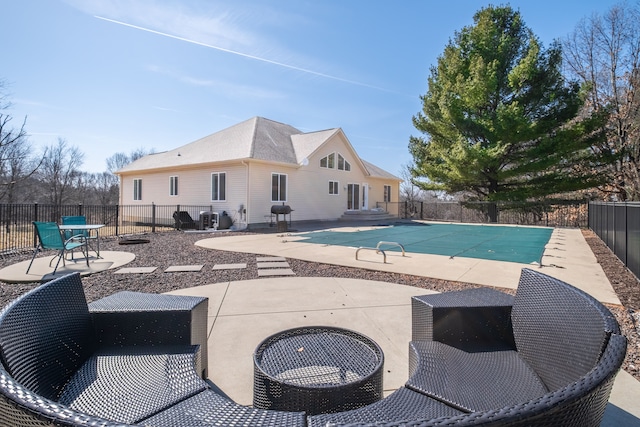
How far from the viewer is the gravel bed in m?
4.19

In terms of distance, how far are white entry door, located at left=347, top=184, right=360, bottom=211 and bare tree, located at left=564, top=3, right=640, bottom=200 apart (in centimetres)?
1483

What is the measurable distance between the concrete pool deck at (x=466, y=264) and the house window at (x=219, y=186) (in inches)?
280

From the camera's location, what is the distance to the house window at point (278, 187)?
1717 cm

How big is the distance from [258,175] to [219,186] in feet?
7.73

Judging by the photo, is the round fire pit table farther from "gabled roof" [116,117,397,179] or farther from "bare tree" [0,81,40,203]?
"bare tree" [0,81,40,203]

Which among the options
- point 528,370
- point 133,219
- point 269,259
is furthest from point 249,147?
point 528,370

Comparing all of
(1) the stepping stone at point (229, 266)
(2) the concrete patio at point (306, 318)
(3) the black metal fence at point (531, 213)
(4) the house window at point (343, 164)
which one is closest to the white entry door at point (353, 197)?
(4) the house window at point (343, 164)

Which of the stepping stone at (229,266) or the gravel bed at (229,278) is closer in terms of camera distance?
the gravel bed at (229,278)

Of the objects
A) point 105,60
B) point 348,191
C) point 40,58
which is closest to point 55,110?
point 40,58

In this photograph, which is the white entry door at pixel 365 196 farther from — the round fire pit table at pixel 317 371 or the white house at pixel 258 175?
the round fire pit table at pixel 317 371

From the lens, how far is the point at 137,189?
71.2 feet

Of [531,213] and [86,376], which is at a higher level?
[531,213]

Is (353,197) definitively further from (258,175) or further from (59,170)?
(59,170)

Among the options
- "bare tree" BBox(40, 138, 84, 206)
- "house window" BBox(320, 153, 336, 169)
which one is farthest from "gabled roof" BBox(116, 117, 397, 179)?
"bare tree" BBox(40, 138, 84, 206)
